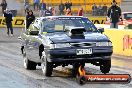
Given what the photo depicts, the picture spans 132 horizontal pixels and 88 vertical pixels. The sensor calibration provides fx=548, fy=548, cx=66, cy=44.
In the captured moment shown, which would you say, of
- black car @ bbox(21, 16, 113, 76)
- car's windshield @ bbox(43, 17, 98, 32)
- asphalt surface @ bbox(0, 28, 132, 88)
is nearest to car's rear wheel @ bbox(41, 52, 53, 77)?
black car @ bbox(21, 16, 113, 76)

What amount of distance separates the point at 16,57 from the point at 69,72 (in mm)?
5302

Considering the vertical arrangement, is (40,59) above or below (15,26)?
above

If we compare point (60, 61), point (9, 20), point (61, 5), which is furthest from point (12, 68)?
point (61, 5)

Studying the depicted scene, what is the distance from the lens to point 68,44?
13227 mm

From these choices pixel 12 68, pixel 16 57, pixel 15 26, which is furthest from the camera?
pixel 15 26

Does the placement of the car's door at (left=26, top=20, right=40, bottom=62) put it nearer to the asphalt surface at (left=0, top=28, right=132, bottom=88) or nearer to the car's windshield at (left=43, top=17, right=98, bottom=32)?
the car's windshield at (left=43, top=17, right=98, bottom=32)

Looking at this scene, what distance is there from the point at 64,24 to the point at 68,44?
1.45m

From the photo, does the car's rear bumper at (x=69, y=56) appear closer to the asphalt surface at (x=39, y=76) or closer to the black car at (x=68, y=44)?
the black car at (x=68, y=44)

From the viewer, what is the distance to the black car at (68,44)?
13.2 metres

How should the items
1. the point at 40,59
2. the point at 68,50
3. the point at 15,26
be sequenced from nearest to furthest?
the point at 68,50
the point at 40,59
the point at 15,26

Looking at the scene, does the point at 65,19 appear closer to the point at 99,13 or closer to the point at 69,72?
the point at 69,72

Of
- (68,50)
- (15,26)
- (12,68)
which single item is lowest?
A: (15,26)

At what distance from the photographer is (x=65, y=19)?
14.8 m

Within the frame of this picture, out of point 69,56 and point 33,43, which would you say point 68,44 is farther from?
point 33,43
